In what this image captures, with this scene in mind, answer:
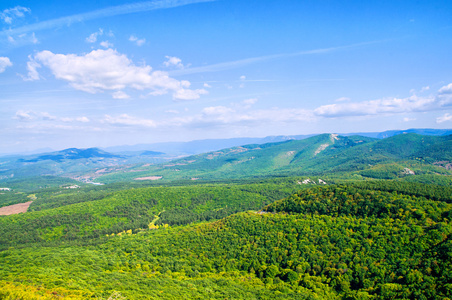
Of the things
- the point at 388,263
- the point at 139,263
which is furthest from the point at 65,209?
the point at 388,263

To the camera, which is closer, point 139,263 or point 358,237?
point 358,237

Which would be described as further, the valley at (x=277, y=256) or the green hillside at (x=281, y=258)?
the valley at (x=277, y=256)

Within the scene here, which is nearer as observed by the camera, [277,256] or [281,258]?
[281,258]

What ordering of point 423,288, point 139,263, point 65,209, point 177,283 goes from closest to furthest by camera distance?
point 423,288
point 177,283
point 139,263
point 65,209

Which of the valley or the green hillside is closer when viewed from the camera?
the green hillside

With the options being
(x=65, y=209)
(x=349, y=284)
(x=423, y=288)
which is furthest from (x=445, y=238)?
(x=65, y=209)

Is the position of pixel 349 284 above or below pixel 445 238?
below

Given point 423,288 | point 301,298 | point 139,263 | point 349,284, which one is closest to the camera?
point 423,288

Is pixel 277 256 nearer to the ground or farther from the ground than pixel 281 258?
farther from the ground

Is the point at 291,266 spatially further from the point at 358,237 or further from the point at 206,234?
the point at 206,234
